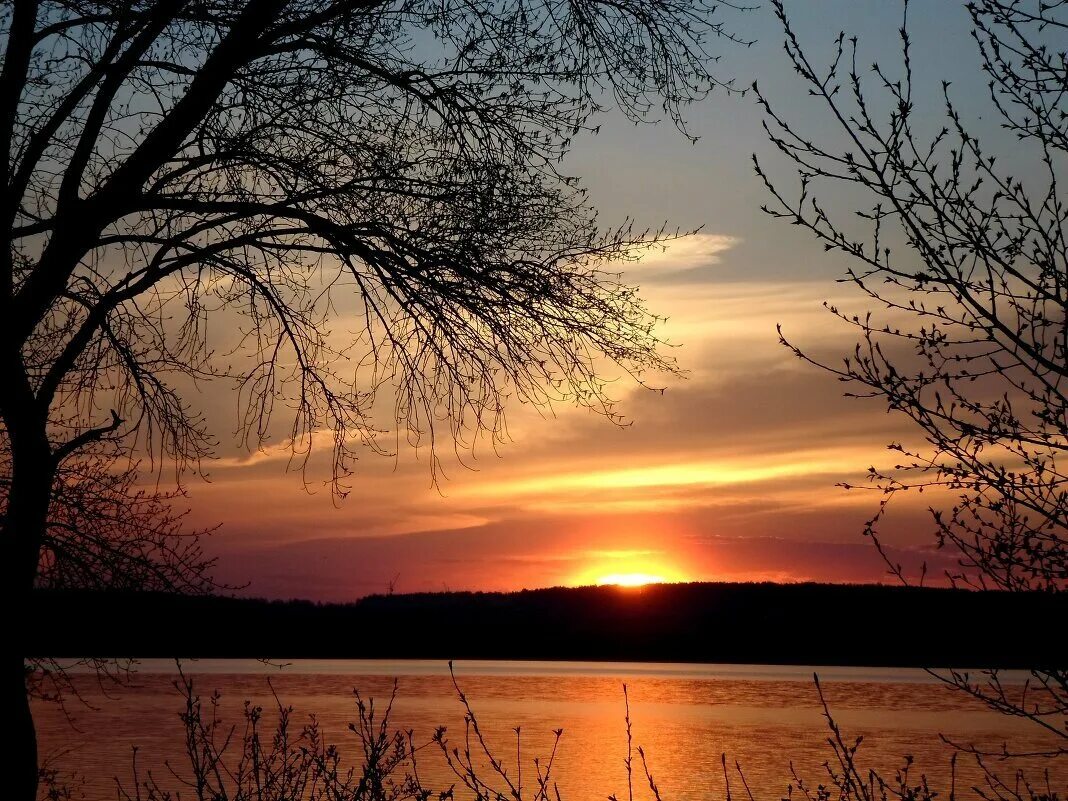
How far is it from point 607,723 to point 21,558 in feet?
65.7

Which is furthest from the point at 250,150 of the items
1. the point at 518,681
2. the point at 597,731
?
the point at 518,681

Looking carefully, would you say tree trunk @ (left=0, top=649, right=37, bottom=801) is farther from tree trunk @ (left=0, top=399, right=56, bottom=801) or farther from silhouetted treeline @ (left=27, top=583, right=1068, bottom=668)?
silhouetted treeline @ (left=27, top=583, right=1068, bottom=668)

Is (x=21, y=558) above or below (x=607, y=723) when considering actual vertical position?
above

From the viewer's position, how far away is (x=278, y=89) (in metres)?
8.56

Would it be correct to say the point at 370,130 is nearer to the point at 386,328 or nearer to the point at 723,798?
the point at 386,328

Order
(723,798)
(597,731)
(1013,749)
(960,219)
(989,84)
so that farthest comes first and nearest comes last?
(597,731) < (1013,749) < (723,798) < (989,84) < (960,219)

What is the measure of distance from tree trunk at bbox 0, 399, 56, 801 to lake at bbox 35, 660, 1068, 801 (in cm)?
79

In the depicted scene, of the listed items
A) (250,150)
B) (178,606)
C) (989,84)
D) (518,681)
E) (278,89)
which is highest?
(278,89)

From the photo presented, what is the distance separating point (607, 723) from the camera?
85.1ft

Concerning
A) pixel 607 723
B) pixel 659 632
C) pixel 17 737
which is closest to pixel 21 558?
pixel 17 737

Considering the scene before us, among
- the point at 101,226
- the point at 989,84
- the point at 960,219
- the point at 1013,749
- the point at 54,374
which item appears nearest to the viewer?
the point at 960,219

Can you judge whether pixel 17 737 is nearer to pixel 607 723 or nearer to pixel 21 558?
pixel 21 558

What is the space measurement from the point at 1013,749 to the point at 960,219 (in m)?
21.2

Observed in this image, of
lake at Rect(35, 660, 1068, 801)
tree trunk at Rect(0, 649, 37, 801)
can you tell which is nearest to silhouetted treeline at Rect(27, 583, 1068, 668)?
lake at Rect(35, 660, 1068, 801)
